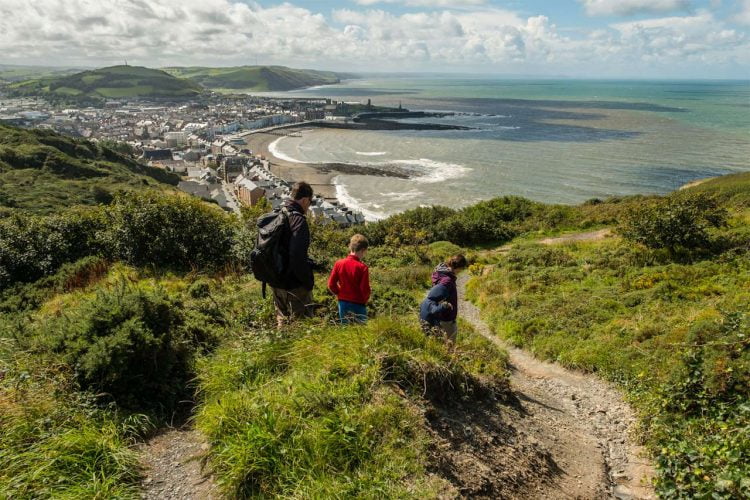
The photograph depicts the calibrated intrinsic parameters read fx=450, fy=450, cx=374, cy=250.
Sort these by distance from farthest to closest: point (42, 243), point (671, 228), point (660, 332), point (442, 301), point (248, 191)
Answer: point (248, 191)
point (671, 228)
point (42, 243)
point (660, 332)
point (442, 301)

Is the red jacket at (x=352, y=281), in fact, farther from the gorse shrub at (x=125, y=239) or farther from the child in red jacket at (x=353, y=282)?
the gorse shrub at (x=125, y=239)

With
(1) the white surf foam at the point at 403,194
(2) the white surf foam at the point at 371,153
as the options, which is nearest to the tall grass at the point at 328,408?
(1) the white surf foam at the point at 403,194

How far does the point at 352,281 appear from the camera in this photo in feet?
18.4

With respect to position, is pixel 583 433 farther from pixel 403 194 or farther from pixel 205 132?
pixel 205 132

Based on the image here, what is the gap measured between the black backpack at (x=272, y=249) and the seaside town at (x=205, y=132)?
3247 cm

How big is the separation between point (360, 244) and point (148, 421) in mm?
2884

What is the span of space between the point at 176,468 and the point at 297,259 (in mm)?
2426

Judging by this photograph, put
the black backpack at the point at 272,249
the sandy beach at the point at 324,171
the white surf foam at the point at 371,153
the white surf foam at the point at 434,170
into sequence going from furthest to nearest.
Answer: the white surf foam at the point at 371,153
the sandy beach at the point at 324,171
the white surf foam at the point at 434,170
the black backpack at the point at 272,249

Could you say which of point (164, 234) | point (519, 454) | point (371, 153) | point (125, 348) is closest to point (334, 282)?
point (125, 348)

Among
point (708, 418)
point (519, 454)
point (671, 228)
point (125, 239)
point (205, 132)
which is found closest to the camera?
point (519, 454)

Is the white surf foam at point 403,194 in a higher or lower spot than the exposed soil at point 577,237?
lower

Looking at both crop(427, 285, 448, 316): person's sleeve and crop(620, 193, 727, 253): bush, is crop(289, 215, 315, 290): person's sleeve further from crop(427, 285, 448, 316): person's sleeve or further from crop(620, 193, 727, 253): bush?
crop(620, 193, 727, 253): bush

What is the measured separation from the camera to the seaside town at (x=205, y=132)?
58.7 meters

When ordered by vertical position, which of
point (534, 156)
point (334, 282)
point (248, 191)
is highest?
point (334, 282)
